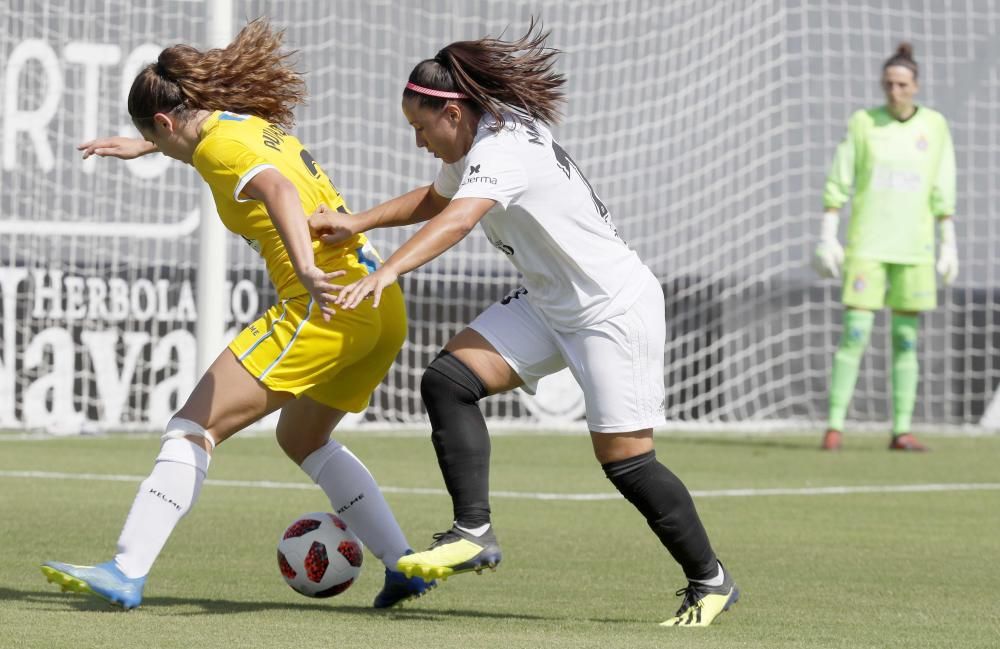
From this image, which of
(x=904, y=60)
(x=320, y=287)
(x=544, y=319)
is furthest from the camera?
(x=904, y=60)

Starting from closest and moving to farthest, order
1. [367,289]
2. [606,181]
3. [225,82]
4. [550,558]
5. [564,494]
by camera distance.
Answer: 1. [367,289]
2. [225,82]
3. [550,558]
4. [564,494]
5. [606,181]

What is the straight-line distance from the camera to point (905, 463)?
10734 millimetres

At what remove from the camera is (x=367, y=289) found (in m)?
4.29

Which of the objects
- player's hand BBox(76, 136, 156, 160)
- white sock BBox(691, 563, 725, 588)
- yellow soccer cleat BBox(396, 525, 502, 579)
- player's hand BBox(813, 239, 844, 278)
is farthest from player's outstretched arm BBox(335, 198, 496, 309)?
player's hand BBox(813, 239, 844, 278)

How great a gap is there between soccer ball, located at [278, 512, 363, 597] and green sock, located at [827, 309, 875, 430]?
6.90 metres

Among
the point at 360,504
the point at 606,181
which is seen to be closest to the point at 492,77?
the point at 360,504

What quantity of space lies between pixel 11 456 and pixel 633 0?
22.3 feet

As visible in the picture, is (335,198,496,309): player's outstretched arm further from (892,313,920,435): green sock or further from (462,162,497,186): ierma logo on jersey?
(892,313,920,435): green sock

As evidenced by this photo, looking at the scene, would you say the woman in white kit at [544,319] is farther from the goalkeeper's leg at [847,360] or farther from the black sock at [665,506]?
the goalkeeper's leg at [847,360]

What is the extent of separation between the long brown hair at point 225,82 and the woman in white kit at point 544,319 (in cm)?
49

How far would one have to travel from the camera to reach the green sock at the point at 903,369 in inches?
459

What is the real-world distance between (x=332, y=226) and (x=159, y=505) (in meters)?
0.91

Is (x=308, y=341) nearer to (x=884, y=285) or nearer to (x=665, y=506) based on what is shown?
(x=665, y=506)

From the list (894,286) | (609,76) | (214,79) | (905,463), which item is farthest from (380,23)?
(214,79)
